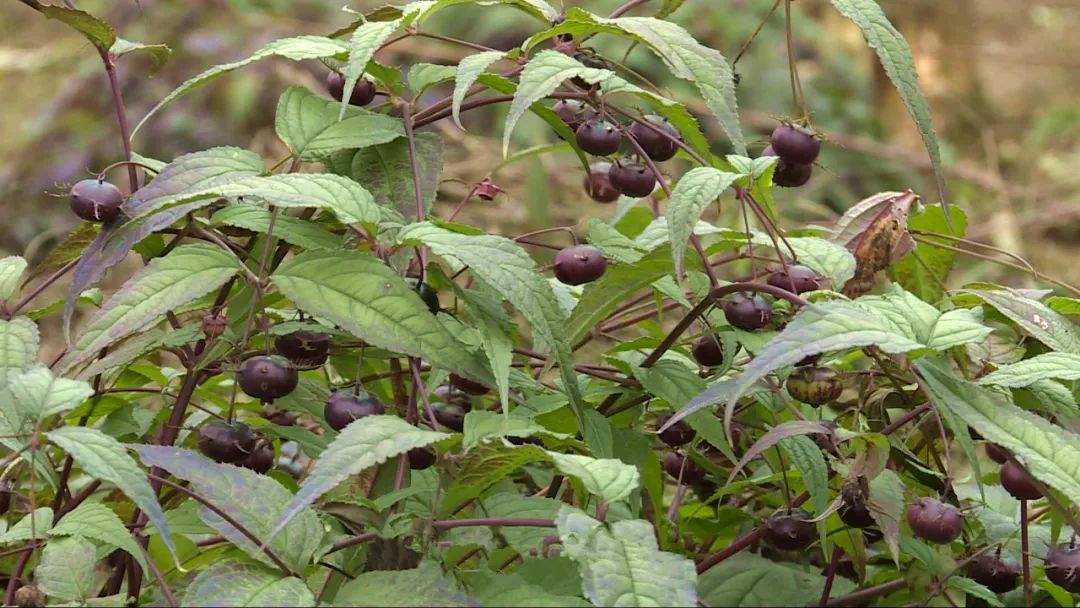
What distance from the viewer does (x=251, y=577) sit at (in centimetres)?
92

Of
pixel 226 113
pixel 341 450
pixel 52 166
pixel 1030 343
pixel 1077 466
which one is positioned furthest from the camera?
pixel 226 113

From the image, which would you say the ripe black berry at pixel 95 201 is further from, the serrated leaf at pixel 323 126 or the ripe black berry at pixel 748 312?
the ripe black berry at pixel 748 312

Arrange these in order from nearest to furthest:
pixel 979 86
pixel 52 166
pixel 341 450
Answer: pixel 341 450 < pixel 52 166 < pixel 979 86

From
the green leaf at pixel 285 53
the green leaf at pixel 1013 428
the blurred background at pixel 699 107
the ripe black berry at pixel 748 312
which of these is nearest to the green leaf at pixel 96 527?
the green leaf at pixel 285 53

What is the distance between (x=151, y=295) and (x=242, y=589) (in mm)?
286

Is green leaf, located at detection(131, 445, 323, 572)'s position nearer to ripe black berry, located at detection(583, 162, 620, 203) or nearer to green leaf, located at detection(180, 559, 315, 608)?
green leaf, located at detection(180, 559, 315, 608)

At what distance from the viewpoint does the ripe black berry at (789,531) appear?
46.5 inches

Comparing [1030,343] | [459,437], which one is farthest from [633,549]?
[1030,343]

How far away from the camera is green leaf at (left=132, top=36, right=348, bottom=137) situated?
1.18 metres

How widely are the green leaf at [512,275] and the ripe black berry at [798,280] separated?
0.25m

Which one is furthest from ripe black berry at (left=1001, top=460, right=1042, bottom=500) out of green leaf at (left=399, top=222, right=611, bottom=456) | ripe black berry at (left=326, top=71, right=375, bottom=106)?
ripe black berry at (left=326, top=71, right=375, bottom=106)

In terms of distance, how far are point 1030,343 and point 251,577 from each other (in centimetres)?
83

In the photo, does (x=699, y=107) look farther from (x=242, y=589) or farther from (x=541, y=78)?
(x=242, y=589)

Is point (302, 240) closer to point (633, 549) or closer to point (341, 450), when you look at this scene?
point (341, 450)
